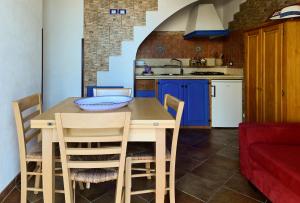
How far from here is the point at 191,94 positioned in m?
4.46

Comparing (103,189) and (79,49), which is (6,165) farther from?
(79,49)

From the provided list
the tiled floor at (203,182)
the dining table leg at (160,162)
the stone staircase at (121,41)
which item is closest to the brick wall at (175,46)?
the stone staircase at (121,41)

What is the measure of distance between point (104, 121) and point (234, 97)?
11.3ft

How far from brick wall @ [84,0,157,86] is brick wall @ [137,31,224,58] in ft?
3.16

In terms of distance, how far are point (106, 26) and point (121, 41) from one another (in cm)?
35

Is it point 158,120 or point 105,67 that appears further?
point 105,67

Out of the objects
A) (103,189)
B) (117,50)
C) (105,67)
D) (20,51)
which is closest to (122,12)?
(117,50)

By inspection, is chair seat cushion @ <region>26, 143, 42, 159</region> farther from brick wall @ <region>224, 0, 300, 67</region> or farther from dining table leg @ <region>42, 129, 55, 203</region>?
brick wall @ <region>224, 0, 300, 67</region>

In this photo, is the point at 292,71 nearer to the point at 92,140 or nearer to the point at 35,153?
the point at 92,140

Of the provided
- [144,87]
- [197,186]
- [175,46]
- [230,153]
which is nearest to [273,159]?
[197,186]

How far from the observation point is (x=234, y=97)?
173 inches

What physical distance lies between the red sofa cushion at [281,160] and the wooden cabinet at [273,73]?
0.62 m

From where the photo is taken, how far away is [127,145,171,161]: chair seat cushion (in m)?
1.83

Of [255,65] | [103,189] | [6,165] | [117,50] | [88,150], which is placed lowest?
[103,189]
